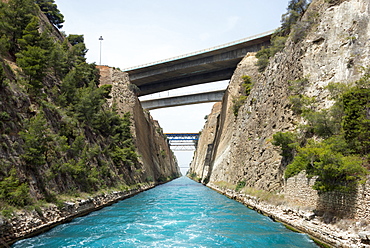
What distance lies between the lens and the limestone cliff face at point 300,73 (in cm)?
1912

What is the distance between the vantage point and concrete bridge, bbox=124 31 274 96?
45000 mm

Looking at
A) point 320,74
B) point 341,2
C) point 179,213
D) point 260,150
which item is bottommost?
point 179,213

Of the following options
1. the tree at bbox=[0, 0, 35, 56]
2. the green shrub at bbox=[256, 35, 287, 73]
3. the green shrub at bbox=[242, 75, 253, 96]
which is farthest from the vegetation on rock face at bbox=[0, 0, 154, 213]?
the green shrub at bbox=[256, 35, 287, 73]

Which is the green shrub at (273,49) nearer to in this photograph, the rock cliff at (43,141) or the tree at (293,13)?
the tree at (293,13)

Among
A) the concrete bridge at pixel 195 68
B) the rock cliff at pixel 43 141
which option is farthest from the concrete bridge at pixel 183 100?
the rock cliff at pixel 43 141

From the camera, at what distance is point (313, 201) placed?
14781 millimetres

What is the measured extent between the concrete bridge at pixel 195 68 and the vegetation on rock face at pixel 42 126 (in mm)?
18051

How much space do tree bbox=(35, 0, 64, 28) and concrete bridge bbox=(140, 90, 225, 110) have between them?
27972mm

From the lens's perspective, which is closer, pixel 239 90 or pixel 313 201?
pixel 313 201

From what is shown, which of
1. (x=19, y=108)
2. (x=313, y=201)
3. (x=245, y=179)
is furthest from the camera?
(x=245, y=179)

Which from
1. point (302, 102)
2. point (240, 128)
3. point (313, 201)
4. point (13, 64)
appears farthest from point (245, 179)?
point (13, 64)

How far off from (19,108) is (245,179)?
2160 centimetres

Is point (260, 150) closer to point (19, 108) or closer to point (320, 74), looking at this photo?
point (320, 74)

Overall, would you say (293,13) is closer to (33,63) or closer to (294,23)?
(294,23)
